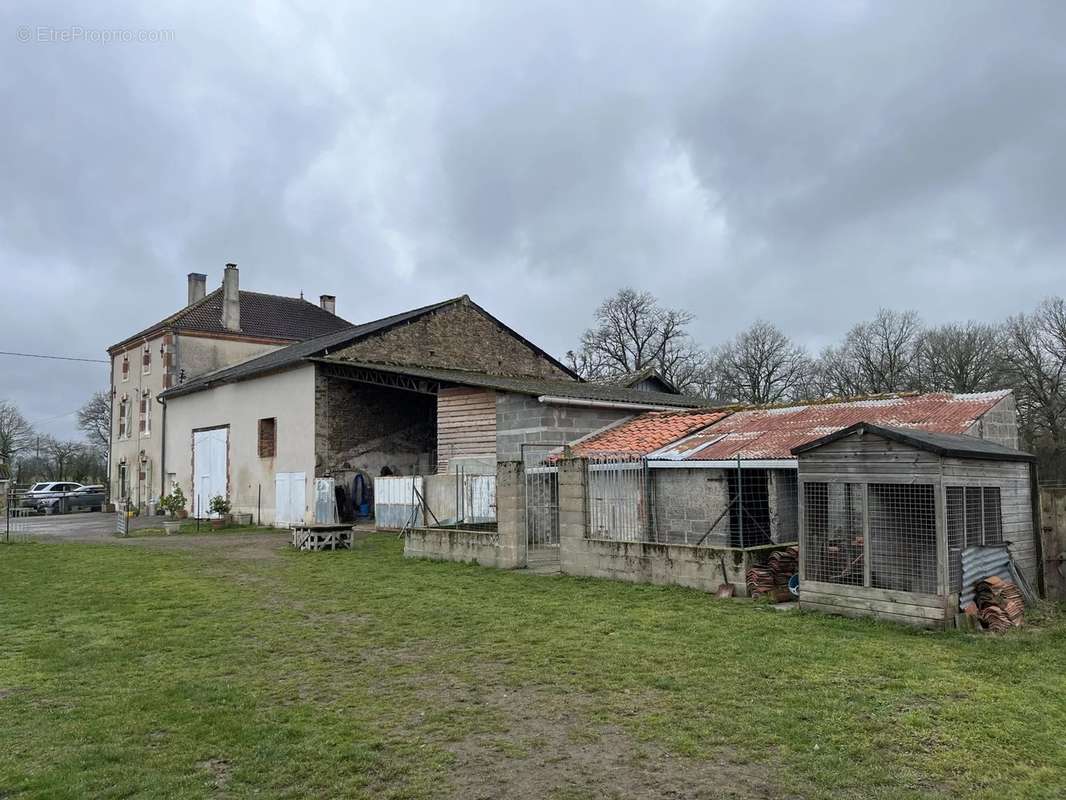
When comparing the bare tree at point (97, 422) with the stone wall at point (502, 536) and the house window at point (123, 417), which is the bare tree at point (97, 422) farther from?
the stone wall at point (502, 536)

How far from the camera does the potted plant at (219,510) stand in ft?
82.2

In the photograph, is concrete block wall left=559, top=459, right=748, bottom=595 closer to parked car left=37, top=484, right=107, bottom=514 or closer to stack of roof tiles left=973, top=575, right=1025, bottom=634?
stack of roof tiles left=973, top=575, right=1025, bottom=634

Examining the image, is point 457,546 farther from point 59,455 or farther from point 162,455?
point 59,455

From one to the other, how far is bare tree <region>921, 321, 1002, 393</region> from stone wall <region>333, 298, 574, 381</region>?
18958 mm

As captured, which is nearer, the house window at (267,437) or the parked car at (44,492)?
the house window at (267,437)

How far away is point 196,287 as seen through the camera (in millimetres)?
37594

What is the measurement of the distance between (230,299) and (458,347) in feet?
43.2

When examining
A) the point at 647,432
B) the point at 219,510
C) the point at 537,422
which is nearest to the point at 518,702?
the point at 647,432

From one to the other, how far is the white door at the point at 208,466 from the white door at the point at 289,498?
404cm

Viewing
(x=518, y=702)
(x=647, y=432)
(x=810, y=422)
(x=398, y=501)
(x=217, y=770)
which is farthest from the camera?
(x=398, y=501)

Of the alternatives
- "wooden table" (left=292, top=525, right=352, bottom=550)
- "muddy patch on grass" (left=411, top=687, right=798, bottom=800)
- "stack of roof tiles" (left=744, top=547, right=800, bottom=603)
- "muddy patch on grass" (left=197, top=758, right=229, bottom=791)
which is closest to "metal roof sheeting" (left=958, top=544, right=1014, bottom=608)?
"stack of roof tiles" (left=744, top=547, right=800, bottom=603)

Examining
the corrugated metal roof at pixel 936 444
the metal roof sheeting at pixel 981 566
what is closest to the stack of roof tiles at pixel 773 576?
the corrugated metal roof at pixel 936 444

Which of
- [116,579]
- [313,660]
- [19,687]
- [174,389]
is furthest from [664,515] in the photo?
[174,389]

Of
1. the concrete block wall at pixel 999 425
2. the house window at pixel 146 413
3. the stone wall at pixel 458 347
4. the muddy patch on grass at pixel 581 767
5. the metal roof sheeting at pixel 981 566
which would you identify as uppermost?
the stone wall at pixel 458 347
